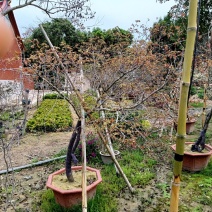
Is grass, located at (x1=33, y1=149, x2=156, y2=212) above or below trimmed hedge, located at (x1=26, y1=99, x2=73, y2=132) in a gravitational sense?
below

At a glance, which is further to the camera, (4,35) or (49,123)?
(49,123)

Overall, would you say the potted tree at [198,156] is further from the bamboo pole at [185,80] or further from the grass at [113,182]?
the bamboo pole at [185,80]

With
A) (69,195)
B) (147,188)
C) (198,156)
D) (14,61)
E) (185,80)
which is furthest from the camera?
(198,156)

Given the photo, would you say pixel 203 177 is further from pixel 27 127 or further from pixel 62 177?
pixel 27 127

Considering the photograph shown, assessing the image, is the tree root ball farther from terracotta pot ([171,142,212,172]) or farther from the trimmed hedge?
the trimmed hedge

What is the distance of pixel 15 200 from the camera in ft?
9.34

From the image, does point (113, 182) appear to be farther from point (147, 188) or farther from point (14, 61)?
point (14, 61)

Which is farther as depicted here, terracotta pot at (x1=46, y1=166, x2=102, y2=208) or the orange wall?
terracotta pot at (x1=46, y1=166, x2=102, y2=208)

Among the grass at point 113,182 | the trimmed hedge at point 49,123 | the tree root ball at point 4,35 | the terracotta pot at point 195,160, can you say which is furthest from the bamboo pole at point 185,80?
the trimmed hedge at point 49,123

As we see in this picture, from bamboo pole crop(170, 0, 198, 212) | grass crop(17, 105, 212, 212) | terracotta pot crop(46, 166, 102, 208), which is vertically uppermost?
bamboo pole crop(170, 0, 198, 212)

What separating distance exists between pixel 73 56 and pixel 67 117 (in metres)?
3.75

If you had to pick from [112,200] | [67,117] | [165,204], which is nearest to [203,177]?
[165,204]

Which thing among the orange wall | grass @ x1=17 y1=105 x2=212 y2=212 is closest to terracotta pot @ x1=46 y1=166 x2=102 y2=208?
grass @ x1=17 y1=105 x2=212 y2=212

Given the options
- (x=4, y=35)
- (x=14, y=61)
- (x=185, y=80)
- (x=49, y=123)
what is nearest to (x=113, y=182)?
(x=14, y=61)
